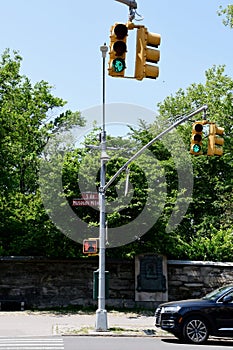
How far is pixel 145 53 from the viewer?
7812 millimetres

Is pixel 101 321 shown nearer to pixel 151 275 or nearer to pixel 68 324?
pixel 68 324

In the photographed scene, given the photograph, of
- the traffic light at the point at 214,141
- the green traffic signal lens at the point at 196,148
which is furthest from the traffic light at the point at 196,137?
the traffic light at the point at 214,141

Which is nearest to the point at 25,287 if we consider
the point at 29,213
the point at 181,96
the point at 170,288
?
the point at 29,213

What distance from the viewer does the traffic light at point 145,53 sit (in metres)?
7.83

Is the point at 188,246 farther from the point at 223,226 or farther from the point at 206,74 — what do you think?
the point at 206,74

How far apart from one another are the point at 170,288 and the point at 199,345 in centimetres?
985

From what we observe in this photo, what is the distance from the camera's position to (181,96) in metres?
40.8

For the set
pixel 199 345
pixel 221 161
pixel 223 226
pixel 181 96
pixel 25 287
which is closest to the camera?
pixel 199 345

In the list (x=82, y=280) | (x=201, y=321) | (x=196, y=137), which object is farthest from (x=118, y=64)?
(x=82, y=280)

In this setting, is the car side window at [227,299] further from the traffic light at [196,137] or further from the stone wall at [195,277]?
the stone wall at [195,277]

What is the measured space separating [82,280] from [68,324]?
18.5 ft

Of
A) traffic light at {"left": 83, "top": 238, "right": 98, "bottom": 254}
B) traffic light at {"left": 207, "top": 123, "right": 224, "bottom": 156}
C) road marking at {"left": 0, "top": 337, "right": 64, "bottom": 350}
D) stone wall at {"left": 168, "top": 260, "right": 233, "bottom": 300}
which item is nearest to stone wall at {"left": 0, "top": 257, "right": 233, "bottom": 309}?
stone wall at {"left": 168, "top": 260, "right": 233, "bottom": 300}

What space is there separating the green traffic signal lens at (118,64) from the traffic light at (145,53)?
0.74 feet

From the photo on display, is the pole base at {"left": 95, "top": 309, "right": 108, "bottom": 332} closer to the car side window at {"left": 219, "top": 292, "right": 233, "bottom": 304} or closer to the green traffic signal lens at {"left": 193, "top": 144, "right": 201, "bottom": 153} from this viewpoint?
the car side window at {"left": 219, "top": 292, "right": 233, "bottom": 304}
